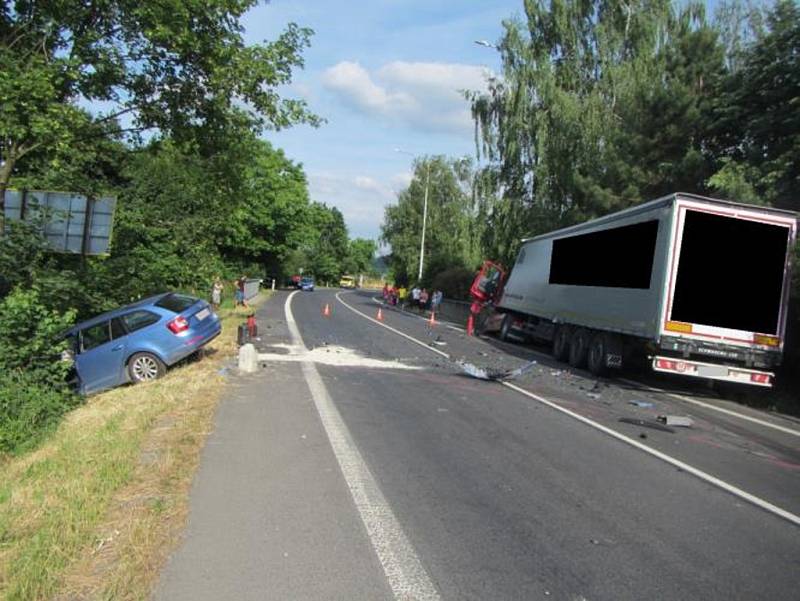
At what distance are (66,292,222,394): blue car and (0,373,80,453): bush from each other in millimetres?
1237

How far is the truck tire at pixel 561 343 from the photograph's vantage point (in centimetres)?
1867

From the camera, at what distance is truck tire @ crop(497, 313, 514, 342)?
24684 mm

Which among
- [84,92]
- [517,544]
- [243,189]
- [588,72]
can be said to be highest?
[588,72]

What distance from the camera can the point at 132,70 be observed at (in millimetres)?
14062

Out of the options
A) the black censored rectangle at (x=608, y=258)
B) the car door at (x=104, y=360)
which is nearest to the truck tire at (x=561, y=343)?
the black censored rectangle at (x=608, y=258)

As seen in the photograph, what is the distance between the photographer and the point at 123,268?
20.0m

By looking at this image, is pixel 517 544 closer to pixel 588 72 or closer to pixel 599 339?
pixel 599 339

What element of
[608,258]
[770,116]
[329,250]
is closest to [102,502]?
[608,258]

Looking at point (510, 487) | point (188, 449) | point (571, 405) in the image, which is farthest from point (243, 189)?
point (510, 487)

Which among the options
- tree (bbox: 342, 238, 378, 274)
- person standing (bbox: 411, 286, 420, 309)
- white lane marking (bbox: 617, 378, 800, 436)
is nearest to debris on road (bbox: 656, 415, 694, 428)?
white lane marking (bbox: 617, 378, 800, 436)

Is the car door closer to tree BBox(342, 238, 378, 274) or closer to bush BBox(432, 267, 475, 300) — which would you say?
bush BBox(432, 267, 475, 300)

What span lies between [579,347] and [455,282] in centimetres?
2581

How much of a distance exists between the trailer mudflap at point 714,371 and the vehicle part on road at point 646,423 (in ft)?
10.2

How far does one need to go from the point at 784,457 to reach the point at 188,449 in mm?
6784
